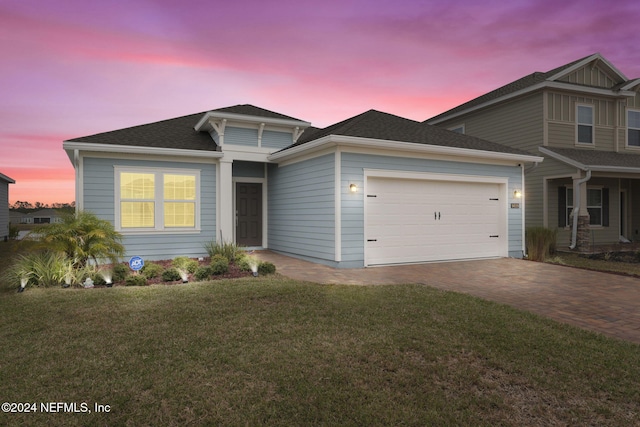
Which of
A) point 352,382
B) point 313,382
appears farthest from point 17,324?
point 352,382

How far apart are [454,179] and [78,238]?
355 inches

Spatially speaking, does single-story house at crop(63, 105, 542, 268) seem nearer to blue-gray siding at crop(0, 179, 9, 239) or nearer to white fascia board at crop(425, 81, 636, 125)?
white fascia board at crop(425, 81, 636, 125)

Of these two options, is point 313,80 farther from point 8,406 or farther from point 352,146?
point 8,406

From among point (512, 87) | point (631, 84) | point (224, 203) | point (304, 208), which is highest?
point (512, 87)

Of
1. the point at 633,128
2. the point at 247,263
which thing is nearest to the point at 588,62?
the point at 633,128

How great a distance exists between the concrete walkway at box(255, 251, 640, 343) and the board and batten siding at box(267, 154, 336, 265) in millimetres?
539

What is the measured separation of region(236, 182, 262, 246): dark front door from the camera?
1266cm

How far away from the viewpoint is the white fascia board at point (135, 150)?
9.38 metres

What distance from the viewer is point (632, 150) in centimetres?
1662

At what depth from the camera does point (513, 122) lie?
635 inches

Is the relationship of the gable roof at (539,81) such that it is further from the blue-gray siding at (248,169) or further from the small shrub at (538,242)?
the blue-gray siding at (248,169)

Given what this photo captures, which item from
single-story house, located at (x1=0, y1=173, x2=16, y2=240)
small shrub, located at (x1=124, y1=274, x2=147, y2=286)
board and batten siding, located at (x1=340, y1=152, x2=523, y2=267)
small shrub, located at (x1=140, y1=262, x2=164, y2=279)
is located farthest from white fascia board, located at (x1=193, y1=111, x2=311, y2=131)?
single-story house, located at (x1=0, y1=173, x2=16, y2=240)

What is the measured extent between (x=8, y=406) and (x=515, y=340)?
4.62 meters

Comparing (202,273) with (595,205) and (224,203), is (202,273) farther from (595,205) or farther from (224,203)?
(595,205)
